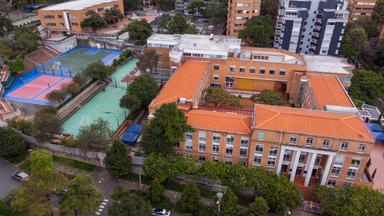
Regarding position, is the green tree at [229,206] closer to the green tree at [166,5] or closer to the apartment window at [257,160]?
the apartment window at [257,160]

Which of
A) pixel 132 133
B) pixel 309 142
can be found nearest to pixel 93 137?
pixel 132 133

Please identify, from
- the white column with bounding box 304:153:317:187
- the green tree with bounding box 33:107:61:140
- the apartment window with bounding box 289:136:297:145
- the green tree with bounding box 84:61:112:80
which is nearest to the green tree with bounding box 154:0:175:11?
the green tree with bounding box 84:61:112:80

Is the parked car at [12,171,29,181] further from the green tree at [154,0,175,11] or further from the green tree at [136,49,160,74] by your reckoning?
the green tree at [154,0,175,11]

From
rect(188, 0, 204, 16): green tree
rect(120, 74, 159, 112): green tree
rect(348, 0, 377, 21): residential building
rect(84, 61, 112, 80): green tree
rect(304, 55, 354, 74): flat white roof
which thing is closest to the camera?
rect(120, 74, 159, 112): green tree

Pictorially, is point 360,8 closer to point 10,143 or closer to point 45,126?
point 45,126

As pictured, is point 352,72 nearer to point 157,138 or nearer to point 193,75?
point 193,75

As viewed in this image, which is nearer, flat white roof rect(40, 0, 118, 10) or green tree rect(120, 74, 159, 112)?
green tree rect(120, 74, 159, 112)

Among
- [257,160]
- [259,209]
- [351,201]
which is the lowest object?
[257,160]
